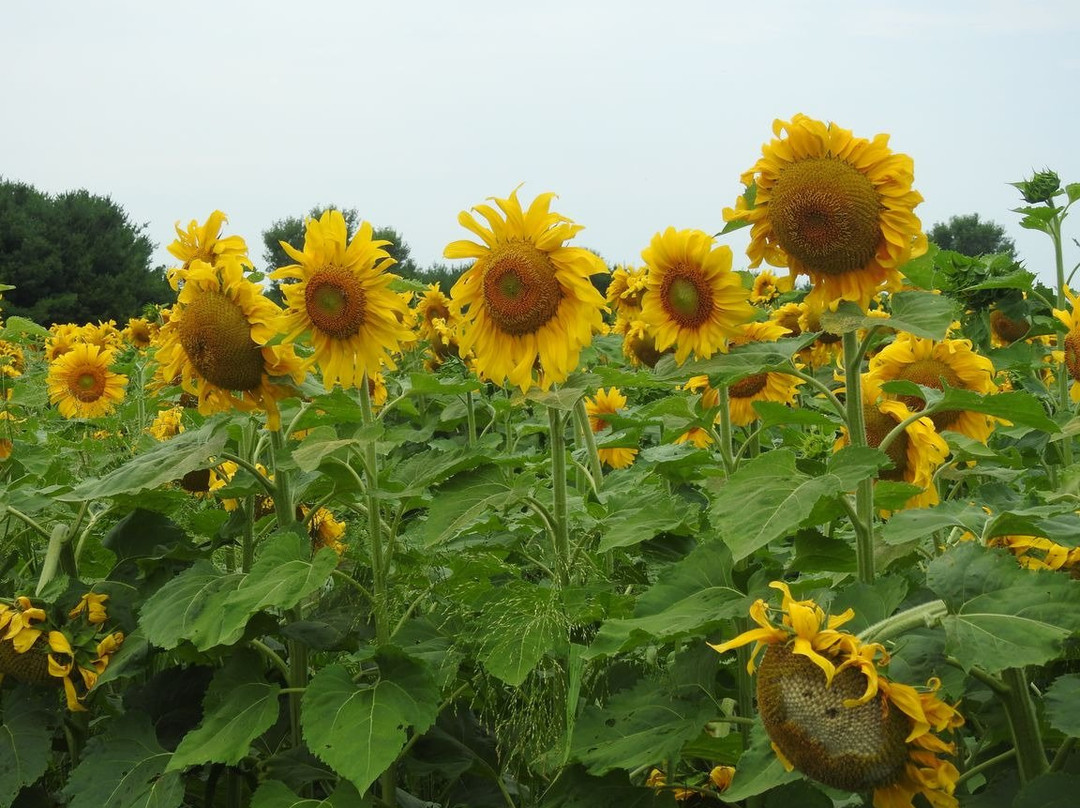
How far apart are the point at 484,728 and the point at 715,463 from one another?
120cm

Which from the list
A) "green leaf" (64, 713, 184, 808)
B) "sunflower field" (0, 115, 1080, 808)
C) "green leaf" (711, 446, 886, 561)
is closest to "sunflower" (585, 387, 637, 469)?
"sunflower field" (0, 115, 1080, 808)

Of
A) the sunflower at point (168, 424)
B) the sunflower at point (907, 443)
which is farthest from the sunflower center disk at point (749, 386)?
the sunflower at point (168, 424)

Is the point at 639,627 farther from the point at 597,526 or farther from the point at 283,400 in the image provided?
the point at 283,400

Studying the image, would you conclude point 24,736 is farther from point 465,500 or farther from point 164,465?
point 465,500

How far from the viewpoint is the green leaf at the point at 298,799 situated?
229 centimetres

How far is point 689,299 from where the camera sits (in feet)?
8.23

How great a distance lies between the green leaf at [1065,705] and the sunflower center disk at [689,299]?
3.63 ft

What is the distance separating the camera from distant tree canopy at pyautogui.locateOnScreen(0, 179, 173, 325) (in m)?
30.2

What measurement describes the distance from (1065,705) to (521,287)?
1382 mm

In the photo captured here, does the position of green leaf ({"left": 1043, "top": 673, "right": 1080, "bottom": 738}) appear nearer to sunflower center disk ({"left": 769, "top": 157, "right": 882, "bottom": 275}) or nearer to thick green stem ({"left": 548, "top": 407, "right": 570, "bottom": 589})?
sunflower center disk ({"left": 769, "top": 157, "right": 882, "bottom": 275})

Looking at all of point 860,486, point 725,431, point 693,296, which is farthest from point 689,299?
point 860,486

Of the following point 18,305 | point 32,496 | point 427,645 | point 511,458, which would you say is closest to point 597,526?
point 511,458

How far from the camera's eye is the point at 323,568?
235 cm

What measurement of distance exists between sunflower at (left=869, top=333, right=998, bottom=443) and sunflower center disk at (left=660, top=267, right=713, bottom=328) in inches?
19.4
